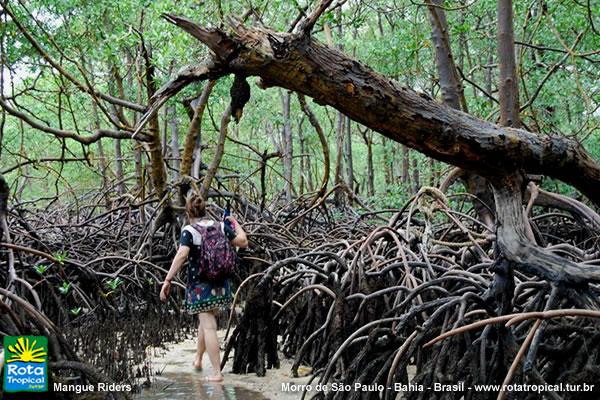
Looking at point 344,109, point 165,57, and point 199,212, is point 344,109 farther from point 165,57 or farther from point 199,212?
point 165,57

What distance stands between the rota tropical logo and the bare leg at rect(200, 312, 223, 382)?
4.84ft

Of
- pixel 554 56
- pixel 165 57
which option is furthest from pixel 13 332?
pixel 554 56

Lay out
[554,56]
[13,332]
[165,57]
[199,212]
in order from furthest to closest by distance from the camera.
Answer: [554,56]
[165,57]
[199,212]
[13,332]

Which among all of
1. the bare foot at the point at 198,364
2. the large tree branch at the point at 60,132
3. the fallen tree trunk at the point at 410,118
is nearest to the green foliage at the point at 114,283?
the large tree branch at the point at 60,132

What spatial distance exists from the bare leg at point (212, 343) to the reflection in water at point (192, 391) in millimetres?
76

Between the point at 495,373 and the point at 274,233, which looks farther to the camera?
the point at 274,233

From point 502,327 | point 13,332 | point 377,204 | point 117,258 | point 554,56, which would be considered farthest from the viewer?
point 377,204

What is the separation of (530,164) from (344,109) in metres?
0.73

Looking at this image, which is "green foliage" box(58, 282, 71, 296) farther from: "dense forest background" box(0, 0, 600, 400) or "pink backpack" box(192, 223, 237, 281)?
"pink backpack" box(192, 223, 237, 281)

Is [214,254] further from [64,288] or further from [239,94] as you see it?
[239,94]

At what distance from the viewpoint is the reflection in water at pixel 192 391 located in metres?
3.47

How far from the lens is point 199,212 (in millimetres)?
4133

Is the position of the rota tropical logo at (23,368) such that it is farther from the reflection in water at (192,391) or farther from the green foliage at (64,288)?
the green foliage at (64,288)

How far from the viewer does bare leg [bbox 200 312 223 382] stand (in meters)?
3.80
